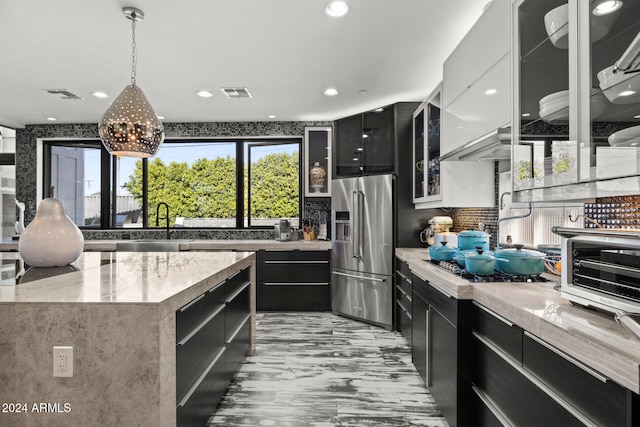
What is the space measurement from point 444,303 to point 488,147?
0.98 meters

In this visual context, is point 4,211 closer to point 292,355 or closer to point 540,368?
point 292,355

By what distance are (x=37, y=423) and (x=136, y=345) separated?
1.52ft

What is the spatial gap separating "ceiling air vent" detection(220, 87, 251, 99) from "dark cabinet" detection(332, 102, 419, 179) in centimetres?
124

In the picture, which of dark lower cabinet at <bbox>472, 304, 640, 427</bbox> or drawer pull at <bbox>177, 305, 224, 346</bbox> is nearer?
dark lower cabinet at <bbox>472, 304, 640, 427</bbox>

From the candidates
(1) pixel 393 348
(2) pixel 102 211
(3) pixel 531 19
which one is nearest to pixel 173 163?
(2) pixel 102 211

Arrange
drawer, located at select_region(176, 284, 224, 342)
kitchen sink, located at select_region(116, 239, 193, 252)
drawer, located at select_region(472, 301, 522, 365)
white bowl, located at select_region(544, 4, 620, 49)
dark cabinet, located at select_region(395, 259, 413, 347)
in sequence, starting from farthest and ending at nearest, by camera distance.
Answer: kitchen sink, located at select_region(116, 239, 193, 252)
dark cabinet, located at select_region(395, 259, 413, 347)
drawer, located at select_region(176, 284, 224, 342)
drawer, located at select_region(472, 301, 522, 365)
white bowl, located at select_region(544, 4, 620, 49)

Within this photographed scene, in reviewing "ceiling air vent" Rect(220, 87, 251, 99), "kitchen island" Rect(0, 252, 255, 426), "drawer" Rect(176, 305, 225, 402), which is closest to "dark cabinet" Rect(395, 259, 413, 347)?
"drawer" Rect(176, 305, 225, 402)

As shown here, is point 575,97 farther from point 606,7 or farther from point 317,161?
point 317,161

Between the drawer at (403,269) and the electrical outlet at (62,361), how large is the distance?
259 centimetres

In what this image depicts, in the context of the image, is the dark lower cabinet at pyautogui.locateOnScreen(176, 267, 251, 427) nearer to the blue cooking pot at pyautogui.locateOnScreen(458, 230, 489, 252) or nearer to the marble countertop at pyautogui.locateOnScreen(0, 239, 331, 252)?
the blue cooking pot at pyautogui.locateOnScreen(458, 230, 489, 252)

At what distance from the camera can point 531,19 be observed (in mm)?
1689

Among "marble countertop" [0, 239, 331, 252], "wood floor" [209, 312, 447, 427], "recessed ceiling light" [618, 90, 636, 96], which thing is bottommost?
"wood floor" [209, 312, 447, 427]

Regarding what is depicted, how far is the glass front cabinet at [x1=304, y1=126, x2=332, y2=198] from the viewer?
16.2ft

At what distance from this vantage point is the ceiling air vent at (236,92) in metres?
3.78
